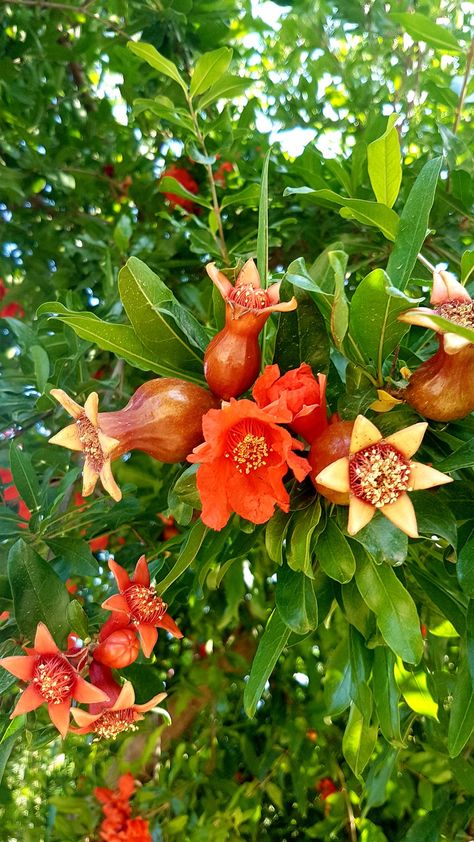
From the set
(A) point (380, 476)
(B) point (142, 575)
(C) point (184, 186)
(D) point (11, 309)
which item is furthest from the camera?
(D) point (11, 309)

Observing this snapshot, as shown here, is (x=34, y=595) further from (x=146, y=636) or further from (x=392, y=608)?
(x=392, y=608)

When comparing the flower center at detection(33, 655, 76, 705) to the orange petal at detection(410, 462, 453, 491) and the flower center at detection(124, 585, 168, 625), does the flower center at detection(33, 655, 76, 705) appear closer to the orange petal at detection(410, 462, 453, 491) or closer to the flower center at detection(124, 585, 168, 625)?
the flower center at detection(124, 585, 168, 625)

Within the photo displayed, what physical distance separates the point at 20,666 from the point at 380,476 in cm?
41

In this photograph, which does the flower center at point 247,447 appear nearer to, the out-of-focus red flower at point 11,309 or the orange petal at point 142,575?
the orange petal at point 142,575

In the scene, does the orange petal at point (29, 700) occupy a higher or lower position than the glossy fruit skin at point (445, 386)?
lower

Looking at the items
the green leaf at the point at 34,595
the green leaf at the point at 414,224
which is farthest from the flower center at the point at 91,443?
the green leaf at the point at 414,224

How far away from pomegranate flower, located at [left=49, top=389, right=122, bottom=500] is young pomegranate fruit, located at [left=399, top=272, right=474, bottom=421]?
273 millimetres

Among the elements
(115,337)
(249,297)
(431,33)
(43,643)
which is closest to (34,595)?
(43,643)

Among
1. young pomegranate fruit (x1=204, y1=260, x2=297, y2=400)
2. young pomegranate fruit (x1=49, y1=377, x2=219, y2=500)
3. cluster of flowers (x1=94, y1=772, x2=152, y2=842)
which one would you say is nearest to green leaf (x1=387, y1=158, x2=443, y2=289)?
young pomegranate fruit (x1=204, y1=260, x2=297, y2=400)

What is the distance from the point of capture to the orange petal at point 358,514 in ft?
1.73

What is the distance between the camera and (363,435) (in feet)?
1.77

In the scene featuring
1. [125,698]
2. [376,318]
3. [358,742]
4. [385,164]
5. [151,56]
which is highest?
[151,56]

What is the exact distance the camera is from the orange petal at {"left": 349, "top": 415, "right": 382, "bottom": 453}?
53 centimetres

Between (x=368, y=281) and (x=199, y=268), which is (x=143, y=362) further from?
(x=199, y=268)
